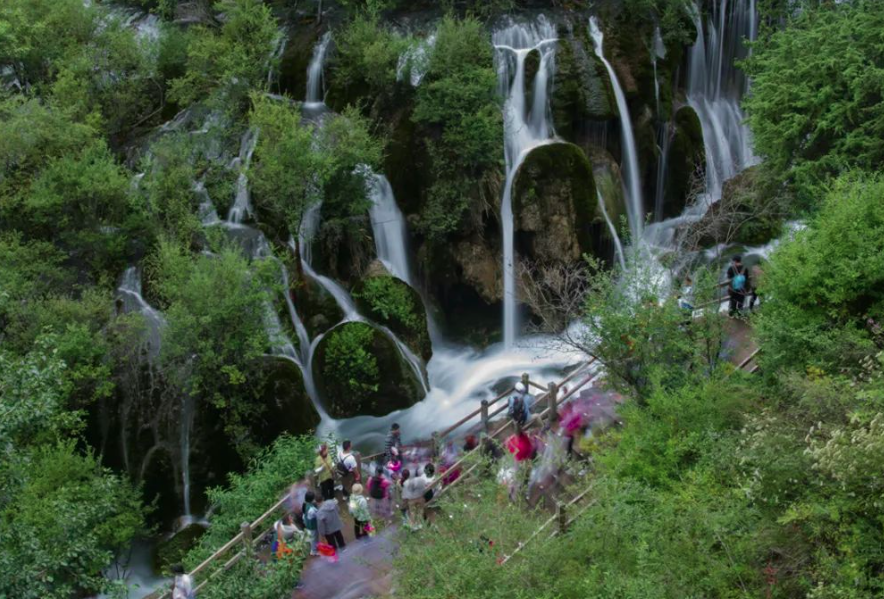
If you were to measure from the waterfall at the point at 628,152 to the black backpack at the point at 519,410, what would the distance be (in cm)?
1038

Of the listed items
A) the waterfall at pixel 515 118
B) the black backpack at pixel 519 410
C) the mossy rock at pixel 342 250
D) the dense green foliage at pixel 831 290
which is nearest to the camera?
the dense green foliage at pixel 831 290

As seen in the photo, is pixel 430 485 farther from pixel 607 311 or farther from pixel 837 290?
pixel 837 290

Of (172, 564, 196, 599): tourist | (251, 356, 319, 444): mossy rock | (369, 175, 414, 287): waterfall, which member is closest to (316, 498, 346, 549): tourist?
(172, 564, 196, 599): tourist

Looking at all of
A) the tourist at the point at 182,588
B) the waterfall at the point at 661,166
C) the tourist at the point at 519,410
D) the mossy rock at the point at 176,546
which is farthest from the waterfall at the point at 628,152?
the tourist at the point at 182,588

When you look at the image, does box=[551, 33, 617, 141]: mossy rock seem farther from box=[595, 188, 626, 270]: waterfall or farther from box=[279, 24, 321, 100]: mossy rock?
box=[279, 24, 321, 100]: mossy rock

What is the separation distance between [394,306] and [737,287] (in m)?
7.82

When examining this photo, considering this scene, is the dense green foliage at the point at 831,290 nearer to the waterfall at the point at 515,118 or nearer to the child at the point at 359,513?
the child at the point at 359,513

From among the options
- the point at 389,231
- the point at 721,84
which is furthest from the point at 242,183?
the point at 721,84

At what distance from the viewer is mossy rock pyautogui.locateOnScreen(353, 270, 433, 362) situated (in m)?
18.3

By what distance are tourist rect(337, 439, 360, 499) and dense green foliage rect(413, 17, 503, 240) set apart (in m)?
8.34

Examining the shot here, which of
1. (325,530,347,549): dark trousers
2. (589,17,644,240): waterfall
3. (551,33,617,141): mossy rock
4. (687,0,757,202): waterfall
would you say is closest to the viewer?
(325,530,347,549): dark trousers

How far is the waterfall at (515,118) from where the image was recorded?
2045cm

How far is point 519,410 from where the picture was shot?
42.0 feet

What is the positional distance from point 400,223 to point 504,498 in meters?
11.3
